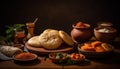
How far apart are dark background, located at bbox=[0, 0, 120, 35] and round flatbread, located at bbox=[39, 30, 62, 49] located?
437mm

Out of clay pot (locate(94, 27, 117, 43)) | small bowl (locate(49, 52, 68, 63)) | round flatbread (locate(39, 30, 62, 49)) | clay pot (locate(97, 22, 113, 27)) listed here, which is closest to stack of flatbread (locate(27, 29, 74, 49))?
round flatbread (locate(39, 30, 62, 49))

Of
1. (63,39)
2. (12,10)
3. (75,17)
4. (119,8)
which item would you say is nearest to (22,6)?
(12,10)

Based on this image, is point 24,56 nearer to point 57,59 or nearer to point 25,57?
point 25,57

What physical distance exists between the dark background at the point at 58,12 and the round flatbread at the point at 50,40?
1.43 ft

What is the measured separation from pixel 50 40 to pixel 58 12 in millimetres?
497

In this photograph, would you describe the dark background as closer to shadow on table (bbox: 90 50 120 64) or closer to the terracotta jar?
the terracotta jar

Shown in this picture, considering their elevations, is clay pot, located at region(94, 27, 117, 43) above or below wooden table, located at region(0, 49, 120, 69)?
above

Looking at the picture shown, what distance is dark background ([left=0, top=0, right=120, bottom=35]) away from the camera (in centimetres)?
221

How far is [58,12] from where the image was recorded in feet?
7.36

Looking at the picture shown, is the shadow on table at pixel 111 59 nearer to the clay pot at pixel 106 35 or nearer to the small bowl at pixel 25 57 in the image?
the clay pot at pixel 106 35

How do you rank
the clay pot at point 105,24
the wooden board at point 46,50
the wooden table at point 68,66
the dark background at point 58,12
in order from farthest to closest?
the dark background at point 58,12 < the clay pot at point 105,24 < the wooden board at point 46,50 < the wooden table at point 68,66

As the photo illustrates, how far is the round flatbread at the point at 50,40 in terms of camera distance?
1.79 meters

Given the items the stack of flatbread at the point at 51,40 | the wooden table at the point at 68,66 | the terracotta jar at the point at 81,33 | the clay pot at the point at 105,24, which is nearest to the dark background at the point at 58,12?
the clay pot at the point at 105,24

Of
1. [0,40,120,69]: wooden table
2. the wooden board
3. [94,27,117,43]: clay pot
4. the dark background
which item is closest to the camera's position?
[0,40,120,69]: wooden table
